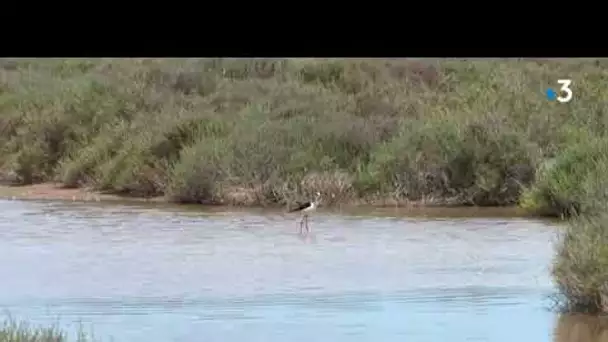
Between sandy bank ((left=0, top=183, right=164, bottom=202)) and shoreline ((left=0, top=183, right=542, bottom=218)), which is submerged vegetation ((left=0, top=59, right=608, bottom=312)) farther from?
sandy bank ((left=0, top=183, right=164, bottom=202))

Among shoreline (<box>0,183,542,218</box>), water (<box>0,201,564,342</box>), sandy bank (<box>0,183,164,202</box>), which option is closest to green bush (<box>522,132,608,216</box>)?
shoreline (<box>0,183,542,218</box>)

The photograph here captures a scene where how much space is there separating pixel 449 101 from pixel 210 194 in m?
8.50

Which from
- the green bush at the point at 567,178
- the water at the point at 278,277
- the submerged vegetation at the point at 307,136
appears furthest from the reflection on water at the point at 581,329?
the green bush at the point at 567,178

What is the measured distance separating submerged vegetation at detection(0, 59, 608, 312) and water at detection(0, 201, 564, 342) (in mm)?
1969

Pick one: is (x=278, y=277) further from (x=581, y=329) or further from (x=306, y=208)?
(x=306, y=208)

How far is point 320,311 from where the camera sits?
1494 centimetres

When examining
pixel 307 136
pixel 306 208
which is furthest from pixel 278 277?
pixel 307 136

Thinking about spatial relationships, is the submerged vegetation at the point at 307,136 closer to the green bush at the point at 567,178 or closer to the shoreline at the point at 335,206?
the green bush at the point at 567,178

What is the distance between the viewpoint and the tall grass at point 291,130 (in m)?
26.5

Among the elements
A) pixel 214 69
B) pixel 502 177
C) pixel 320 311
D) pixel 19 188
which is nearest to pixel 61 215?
pixel 19 188

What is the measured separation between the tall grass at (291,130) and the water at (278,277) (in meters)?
2.39

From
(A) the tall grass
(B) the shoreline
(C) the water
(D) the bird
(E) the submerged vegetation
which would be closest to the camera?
(C) the water

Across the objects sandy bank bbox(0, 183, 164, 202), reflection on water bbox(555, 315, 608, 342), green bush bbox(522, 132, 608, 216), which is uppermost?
green bush bbox(522, 132, 608, 216)

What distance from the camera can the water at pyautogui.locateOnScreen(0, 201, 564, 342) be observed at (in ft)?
46.4
